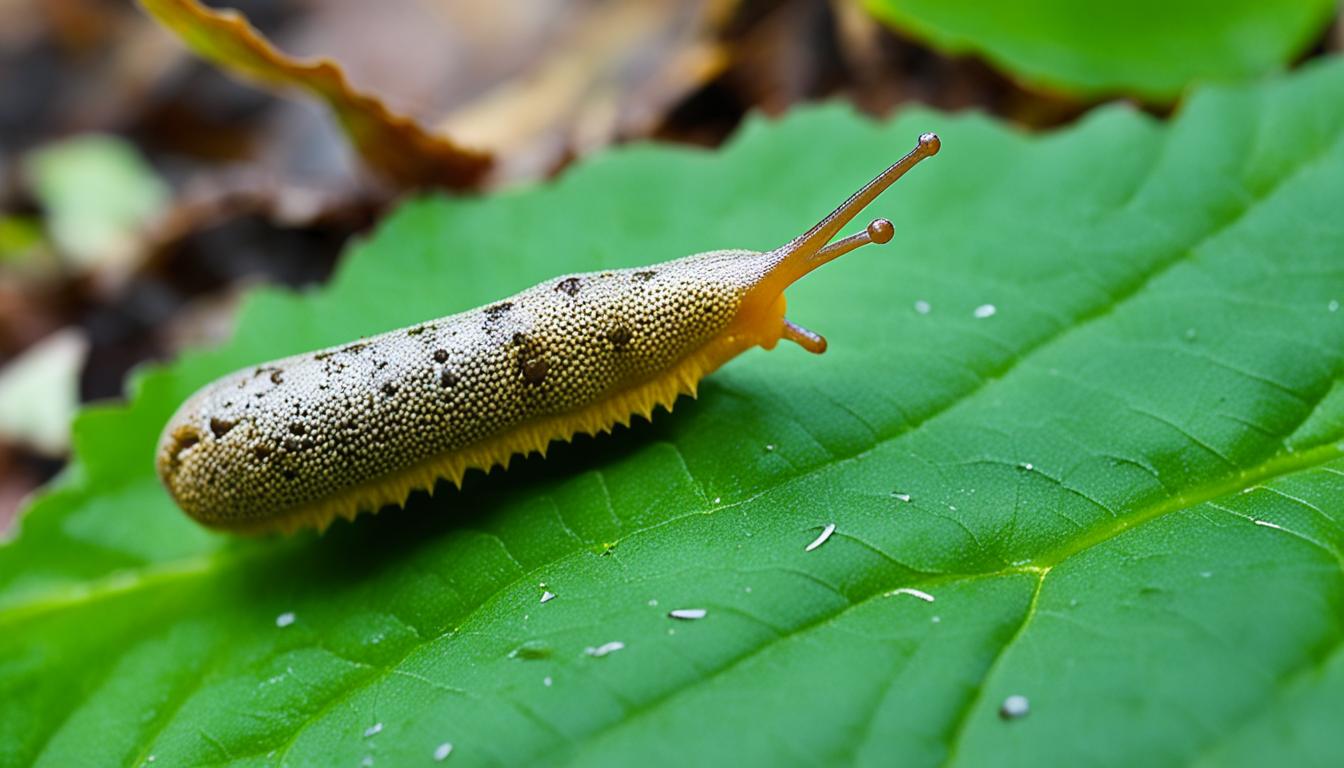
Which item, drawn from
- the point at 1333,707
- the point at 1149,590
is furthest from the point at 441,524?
the point at 1333,707

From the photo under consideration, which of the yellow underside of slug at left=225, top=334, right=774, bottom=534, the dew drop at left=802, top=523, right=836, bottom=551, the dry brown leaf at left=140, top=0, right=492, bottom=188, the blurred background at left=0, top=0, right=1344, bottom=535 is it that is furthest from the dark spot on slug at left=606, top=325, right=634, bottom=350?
the blurred background at left=0, top=0, right=1344, bottom=535

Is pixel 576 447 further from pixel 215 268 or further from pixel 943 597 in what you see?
pixel 215 268

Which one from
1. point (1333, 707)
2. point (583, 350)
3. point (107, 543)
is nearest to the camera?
point (1333, 707)

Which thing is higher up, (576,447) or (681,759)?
(576,447)

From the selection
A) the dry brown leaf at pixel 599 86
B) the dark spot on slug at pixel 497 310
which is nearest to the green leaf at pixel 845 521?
the dark spot on slug at pixel 497 310

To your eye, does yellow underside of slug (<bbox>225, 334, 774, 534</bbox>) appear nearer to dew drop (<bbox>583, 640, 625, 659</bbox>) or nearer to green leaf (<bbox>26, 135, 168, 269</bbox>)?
dew drop (<bbox>583, 640, 625, 659</bbox>)

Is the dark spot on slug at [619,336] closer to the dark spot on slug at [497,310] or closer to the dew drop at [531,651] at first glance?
the dark spot on slug at [497,310]
